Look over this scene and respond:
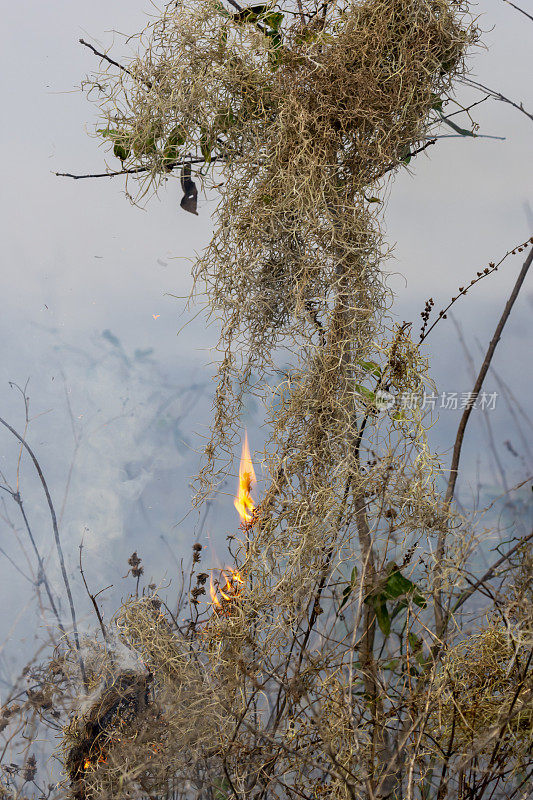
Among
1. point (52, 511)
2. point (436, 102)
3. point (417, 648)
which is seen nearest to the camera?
point (417, 648)

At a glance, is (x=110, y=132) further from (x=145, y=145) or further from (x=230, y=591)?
(x=230, y=591)

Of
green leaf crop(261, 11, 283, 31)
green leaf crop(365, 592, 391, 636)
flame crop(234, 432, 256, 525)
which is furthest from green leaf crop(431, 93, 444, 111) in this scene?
green leaf crop(365, 592, 391, 636)

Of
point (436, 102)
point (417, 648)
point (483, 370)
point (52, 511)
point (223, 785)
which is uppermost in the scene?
point (436, 102)

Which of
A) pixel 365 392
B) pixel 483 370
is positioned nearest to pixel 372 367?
pixel 365 392

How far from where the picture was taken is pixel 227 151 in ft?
3.13

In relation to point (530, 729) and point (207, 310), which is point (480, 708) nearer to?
point (530, 729)

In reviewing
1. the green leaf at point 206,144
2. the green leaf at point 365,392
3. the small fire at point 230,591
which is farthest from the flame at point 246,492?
the green leaf at point 206,144

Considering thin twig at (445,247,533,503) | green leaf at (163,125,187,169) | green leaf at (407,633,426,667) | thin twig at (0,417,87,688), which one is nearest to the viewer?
green leaf at (407,633,426,667)

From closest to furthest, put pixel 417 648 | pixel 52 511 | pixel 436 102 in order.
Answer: pixel 417 648 → pixel 436 102 → pixel 52 511

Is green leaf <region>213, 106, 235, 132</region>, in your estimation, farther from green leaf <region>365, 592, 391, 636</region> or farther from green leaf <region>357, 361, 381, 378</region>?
green leaf <region>365, 592, 391, 636</region>

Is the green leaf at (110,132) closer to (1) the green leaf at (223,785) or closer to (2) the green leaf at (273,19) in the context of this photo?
(2) the green leaf at (273,19)

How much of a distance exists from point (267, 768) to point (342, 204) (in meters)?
0.71

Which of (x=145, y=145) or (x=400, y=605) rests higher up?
(x=145, y=145)

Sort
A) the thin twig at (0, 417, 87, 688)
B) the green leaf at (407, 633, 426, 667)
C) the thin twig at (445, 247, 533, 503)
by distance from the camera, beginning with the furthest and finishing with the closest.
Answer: the thin twig at (0, 417, 87, 688), the thin twig at (445, 247, 533, 503), the green leaf at (407, 633, 426, 667)
